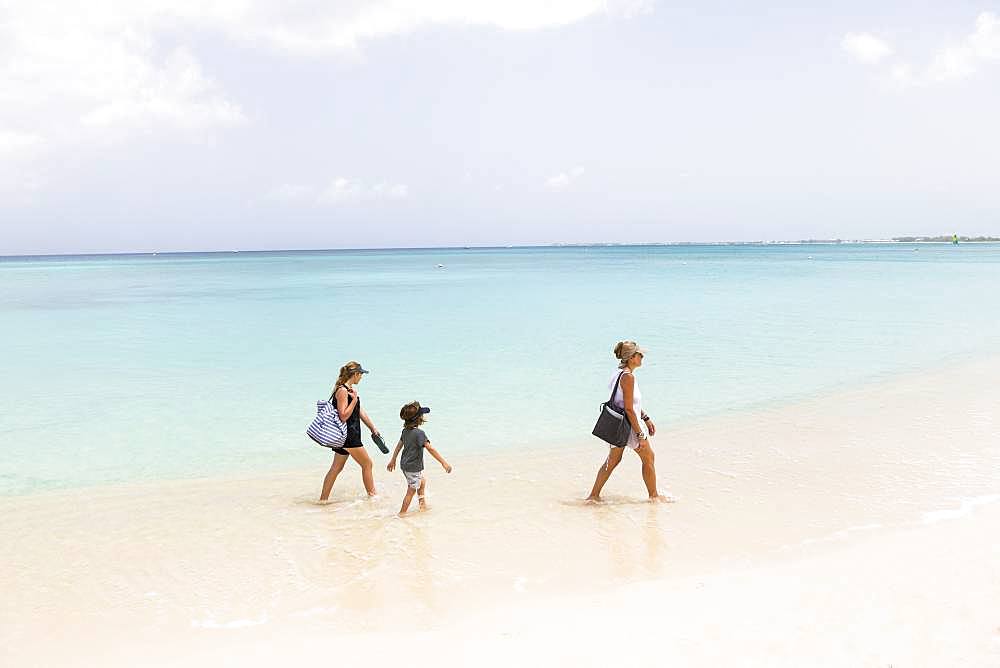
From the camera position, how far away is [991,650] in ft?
12.7

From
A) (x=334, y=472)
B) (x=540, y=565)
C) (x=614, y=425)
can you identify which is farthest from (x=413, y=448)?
(x=614, y=425)

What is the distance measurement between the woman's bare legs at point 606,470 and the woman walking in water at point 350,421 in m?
2.27

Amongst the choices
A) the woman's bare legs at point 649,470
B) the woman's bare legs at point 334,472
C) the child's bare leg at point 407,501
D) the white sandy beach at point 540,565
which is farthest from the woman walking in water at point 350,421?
the woman's bare legs at point 649,470

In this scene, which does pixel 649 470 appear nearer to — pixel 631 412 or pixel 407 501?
pixel 631 412

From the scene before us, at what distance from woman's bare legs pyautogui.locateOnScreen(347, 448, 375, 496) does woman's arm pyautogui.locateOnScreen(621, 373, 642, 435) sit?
107 inches

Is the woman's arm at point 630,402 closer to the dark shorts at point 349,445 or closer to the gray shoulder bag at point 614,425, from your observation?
the gray shoulder bag at point 614,425

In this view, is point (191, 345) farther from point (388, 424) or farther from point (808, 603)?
point (808, 603)

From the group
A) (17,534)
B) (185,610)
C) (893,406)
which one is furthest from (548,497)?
(893,406)

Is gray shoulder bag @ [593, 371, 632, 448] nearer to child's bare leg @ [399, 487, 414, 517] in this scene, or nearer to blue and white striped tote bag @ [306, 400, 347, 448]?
child's bare leg @ [399, 487, 414, 517]

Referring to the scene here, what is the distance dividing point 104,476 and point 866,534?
8337 millimetres

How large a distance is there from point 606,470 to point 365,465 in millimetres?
2480

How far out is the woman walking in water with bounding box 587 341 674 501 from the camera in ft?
21.0

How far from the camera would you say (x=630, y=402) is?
21.3ft

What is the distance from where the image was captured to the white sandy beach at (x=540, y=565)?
4285 millimetres
